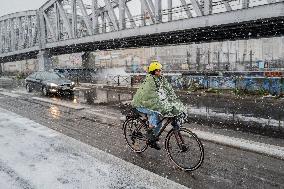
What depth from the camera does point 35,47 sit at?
53.6m

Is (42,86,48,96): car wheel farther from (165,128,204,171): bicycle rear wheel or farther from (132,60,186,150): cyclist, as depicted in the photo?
(165,128,204,171): bicycle rear wheel

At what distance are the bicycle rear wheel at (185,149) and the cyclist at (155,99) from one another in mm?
260

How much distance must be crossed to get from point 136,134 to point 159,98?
1.29 meters

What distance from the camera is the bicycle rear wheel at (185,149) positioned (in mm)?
5777

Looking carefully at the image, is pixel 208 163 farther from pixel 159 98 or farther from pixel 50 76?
pixel 50 76

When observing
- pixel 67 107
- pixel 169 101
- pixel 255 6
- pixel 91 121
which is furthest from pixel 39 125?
pixel 255 6

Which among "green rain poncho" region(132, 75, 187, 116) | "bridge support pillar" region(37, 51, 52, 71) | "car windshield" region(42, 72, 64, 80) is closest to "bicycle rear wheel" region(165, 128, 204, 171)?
"green rain poncho" region(132, 75, 187, 116)

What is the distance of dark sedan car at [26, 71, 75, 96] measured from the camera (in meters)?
20.8

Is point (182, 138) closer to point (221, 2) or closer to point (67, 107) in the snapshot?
point (67, 107)

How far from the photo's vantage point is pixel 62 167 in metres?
6.15

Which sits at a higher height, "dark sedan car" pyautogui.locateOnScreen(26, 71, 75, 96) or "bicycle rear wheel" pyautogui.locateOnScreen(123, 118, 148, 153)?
"dark sedan car" pyautogui.locateOnScreen(26, 71, 75, 96)

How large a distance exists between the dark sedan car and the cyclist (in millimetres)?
15139

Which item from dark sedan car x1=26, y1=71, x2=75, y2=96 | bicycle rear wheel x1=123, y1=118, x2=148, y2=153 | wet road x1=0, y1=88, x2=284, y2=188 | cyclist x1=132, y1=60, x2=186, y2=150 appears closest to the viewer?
wet road x1=0, y1=88, x2=284, y2=188

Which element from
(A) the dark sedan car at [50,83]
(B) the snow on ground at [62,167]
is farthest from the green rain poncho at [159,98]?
(A) the dark sedan car at [50,83]
